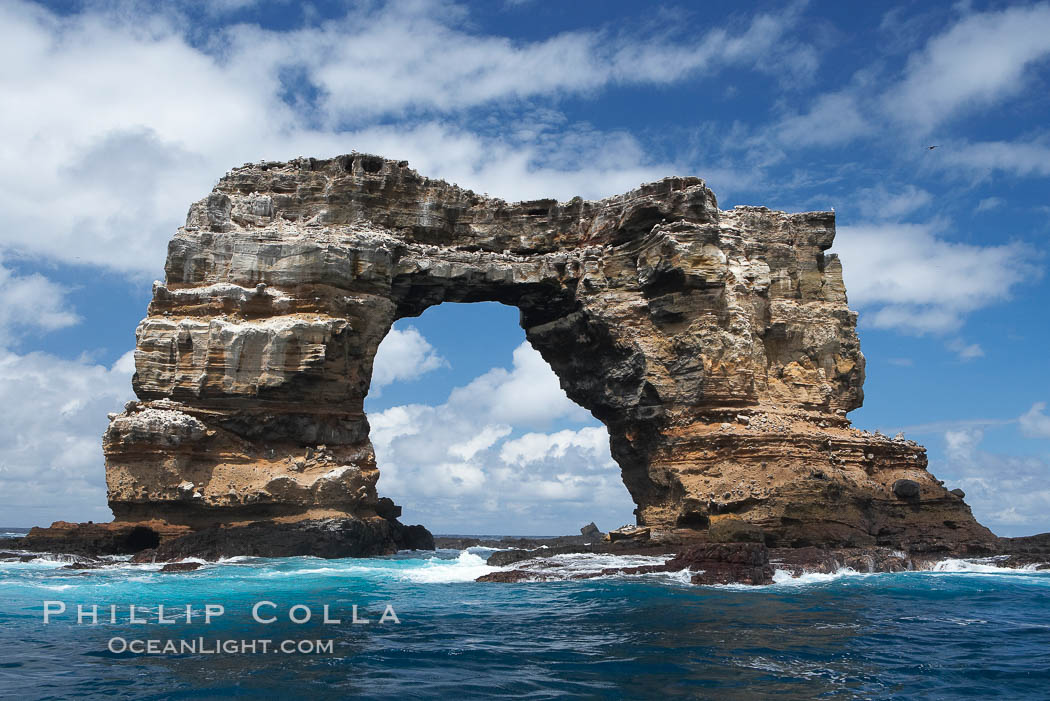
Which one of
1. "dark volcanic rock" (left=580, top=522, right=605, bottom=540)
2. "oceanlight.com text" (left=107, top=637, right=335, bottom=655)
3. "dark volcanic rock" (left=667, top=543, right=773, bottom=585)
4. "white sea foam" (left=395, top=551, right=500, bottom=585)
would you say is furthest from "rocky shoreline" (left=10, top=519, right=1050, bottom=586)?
"dark volcanic rock" (left=580, top=522, right=605, bottom=540)

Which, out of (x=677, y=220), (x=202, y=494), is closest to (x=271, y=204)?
(x=202, y=494)

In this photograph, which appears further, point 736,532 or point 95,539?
point 95,539

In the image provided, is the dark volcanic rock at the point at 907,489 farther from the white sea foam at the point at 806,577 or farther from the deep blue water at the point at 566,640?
the white sea foam at the point at 806,577

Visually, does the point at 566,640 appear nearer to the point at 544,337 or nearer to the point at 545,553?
the point at 545,553

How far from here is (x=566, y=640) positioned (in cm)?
1295

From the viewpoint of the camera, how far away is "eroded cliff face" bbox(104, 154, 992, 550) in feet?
92.6

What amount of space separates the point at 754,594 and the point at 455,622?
→ 23.4 ft

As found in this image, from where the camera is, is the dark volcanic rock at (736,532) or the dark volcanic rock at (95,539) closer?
the dark volcanic rock at (736,532)

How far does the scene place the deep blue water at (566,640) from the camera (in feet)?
32.6

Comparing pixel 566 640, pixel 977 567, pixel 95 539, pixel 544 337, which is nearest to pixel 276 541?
pixel 95 539

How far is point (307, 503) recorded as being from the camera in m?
29.9

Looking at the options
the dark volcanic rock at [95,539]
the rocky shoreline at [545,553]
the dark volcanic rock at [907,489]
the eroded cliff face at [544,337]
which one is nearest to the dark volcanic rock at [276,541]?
the rocky shoreline at [545,553]

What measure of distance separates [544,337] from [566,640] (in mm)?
24218

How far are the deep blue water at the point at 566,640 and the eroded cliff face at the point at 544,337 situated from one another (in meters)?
7.23
